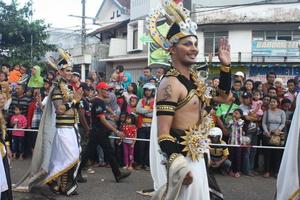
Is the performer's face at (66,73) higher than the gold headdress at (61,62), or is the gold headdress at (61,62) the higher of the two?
the gold headdress at (61,62)

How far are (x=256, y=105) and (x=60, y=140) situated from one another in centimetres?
414

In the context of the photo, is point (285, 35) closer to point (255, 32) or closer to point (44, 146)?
point (255, 32)

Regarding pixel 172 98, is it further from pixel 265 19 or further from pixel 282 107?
pixel 265 19

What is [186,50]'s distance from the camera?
3.72 m

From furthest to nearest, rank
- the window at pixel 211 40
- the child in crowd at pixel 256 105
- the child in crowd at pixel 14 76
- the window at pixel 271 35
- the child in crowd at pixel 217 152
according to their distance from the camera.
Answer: the window at pixel 211 40
the window at pixel 271 35
the child in crowd at pixel 14 76
the child in crowd at pixel 256 105
the child in crowd at pixel 217 152

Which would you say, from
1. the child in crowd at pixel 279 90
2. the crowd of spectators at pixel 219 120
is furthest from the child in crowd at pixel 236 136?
the child in crowd at pixel 279 90

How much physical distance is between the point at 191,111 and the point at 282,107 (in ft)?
18.6

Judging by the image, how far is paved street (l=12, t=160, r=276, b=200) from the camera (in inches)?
270

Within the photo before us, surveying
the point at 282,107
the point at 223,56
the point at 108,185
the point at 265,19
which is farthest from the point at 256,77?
the point at 223,56

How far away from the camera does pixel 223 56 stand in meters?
3.94

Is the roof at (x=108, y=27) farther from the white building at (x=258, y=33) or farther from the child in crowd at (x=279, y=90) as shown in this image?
the child in crowd at (x=279, y=90)

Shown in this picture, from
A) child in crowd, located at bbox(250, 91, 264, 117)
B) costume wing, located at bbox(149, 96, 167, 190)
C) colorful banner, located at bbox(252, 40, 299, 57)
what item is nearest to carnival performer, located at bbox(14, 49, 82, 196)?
costume wing, located at bbox(149, 96, 167, 190)

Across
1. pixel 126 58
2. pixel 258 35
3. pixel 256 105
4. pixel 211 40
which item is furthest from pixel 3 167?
pixel 126 58

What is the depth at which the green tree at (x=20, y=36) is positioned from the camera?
20703 mm
